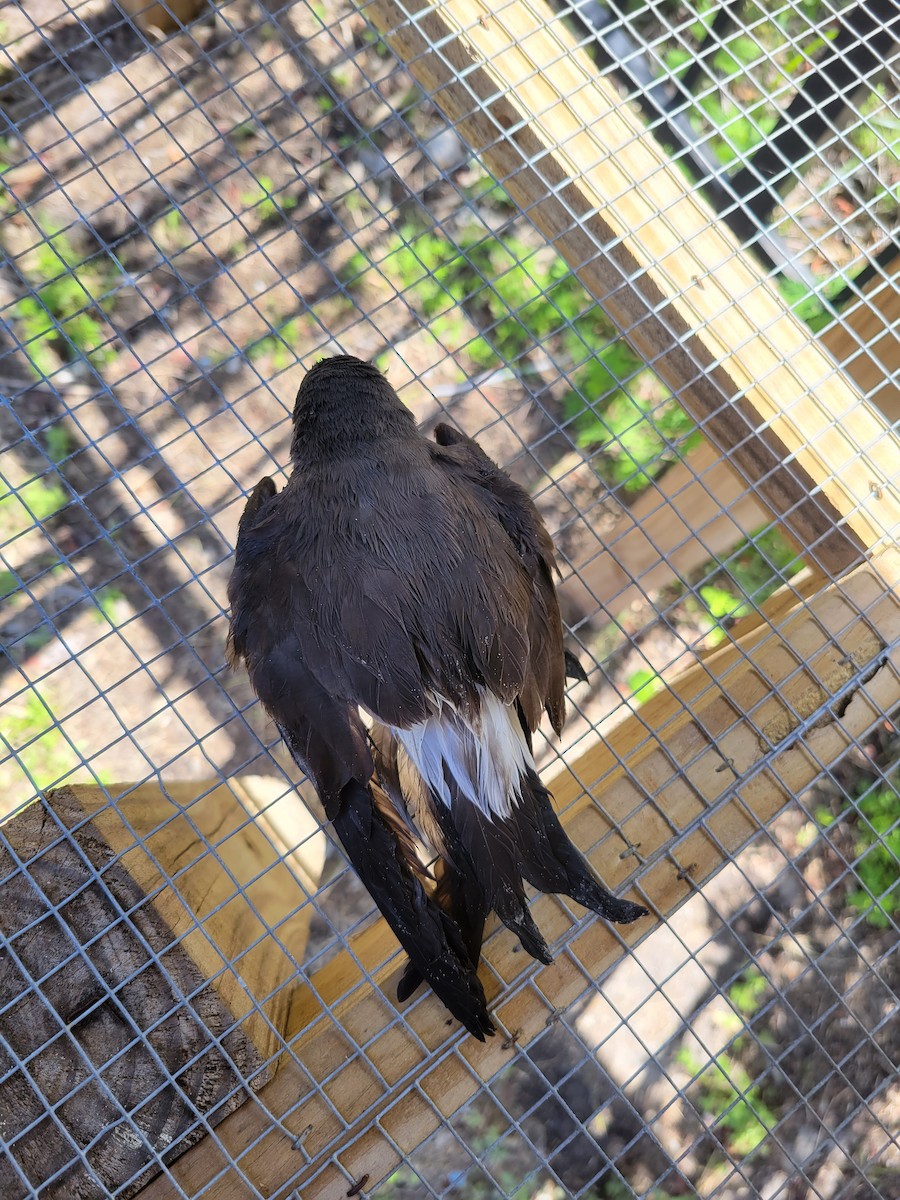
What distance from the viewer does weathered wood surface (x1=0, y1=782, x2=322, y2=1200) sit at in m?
1.12

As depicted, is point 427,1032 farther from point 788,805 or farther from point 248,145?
point 248,145

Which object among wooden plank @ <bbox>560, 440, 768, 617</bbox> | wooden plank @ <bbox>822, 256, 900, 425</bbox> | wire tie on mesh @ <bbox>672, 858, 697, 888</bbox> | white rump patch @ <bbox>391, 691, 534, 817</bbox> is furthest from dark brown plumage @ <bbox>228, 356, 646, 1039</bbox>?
wooden plank @ <bbox>822, 256, 900, 425</bbox>

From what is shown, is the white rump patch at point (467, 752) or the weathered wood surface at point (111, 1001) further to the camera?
the white rump patch at point (467, 752)

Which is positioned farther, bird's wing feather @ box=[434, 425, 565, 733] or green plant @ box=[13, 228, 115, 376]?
green plant @ box=[13, 228, 115, 376]

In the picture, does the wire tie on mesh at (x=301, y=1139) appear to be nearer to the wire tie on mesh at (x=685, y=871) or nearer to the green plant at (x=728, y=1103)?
the wire tie on mesh at (x=685, y=871)

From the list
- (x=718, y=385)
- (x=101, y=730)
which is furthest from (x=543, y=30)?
(x=101, y=730)

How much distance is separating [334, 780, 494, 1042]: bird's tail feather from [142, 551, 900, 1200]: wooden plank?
88mm

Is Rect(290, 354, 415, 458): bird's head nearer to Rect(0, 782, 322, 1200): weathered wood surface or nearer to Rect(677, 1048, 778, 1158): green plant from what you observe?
Rect(0, 782, 322, 1200): weathered wood surface

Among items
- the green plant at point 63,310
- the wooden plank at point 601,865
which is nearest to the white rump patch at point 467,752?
the wooden plank at point 601,865

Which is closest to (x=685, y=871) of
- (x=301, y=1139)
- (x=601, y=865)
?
(x=601, y=865)

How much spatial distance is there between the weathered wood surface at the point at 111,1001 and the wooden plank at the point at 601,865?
60 mm

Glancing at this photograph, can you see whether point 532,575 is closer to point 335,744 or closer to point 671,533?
point 335,744

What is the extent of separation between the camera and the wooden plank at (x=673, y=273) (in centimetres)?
148

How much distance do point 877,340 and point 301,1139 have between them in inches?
62.3
